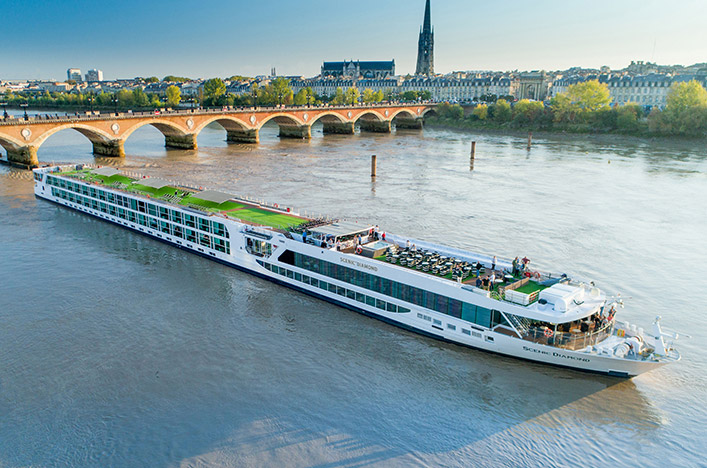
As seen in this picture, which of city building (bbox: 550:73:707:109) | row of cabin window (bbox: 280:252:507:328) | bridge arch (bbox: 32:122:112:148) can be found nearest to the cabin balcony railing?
row of cabin window (bbox: 280:252:507:328)

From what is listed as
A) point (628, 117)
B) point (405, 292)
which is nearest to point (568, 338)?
point (405, 292)

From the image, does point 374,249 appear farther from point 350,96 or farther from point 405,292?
point 350,96

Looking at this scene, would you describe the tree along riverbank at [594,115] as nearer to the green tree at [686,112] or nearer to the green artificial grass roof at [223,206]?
the green tree at [686,112]

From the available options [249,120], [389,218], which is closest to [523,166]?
[389,218]

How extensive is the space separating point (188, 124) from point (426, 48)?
14525 cm

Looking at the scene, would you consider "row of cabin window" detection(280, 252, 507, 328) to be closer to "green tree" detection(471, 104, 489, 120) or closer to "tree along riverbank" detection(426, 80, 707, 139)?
"tree along riverbank" detection(426, 80, 707, 139)

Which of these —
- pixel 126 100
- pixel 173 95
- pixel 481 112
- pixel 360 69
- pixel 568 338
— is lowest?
pixel 568 338

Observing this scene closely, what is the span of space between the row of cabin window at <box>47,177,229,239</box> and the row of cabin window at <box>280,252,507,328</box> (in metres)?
4.55

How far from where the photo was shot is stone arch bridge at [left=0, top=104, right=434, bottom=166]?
4569 centimetres

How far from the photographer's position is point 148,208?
26094 millimetres

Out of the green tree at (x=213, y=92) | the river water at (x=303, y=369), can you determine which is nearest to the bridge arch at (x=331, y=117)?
the river water at (x=303, y=369)

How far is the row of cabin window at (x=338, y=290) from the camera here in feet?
56.4

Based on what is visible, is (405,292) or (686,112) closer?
(405,292)

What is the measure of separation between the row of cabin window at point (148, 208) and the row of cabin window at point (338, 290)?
311 centimetres
